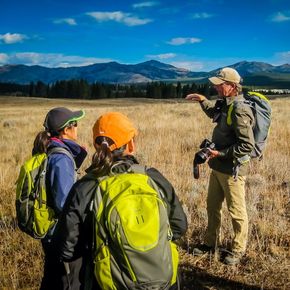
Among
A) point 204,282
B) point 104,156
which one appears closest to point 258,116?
point 204,282

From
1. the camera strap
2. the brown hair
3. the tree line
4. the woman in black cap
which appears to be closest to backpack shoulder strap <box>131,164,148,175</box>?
the brown hair

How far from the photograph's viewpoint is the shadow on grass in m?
4.33

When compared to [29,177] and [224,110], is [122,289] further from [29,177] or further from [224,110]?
[224,110]

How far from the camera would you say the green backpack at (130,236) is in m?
2.30

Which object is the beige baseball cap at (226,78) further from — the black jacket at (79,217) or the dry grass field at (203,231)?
the black jacket at (79,217)

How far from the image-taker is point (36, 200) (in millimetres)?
3207

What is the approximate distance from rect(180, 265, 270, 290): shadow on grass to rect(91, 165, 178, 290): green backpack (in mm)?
2061

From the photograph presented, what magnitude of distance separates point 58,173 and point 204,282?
2244 millimetres

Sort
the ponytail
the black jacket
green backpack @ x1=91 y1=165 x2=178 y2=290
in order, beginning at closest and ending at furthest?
green backpack @ x1=91 y1=165 x2=178 y2=290 → the black jacket → the ponytail

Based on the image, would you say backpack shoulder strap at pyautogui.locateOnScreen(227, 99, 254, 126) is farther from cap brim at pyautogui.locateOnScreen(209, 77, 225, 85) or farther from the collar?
cap brim at pyautogui.locateOnScreen(209, 77, 225, 85)

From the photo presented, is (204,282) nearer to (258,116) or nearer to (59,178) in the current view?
(258,116)

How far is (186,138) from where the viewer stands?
12.5 metres

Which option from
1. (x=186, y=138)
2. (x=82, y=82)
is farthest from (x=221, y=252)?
(x=82, y=82)

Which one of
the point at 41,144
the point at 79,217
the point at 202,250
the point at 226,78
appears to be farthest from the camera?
the point at 202,250
